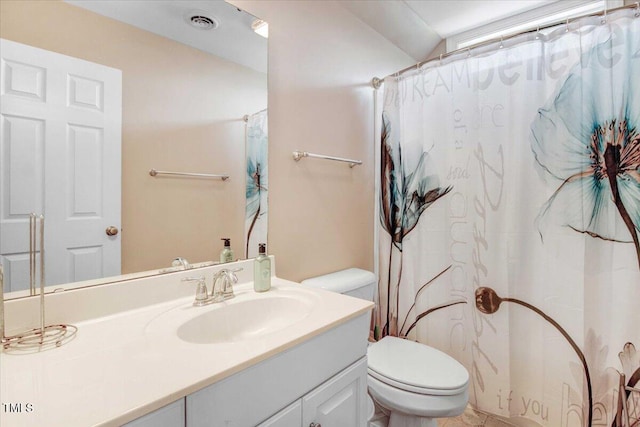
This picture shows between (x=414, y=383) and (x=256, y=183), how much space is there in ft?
3.43

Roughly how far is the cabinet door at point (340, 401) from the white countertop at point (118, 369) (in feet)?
0.59

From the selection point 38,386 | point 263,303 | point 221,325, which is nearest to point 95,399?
point 38,386

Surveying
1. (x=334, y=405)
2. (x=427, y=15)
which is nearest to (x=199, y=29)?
(x=334, y=405)

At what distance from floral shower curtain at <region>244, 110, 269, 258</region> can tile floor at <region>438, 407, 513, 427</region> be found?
4.42 feet

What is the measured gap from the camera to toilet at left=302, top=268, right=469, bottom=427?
116 cm

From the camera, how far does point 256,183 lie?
4.31ft

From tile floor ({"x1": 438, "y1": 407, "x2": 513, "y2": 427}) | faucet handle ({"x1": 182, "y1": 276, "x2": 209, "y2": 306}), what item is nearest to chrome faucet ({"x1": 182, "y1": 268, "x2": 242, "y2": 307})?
faucet handle ({"x1": 182, "y1": 276, "x2": 209, "y2": 306})

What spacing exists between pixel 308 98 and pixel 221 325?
1.15 meters

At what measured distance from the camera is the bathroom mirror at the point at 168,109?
854mm

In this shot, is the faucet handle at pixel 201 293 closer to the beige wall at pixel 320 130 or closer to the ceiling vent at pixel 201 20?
the beige wall at pixel 320 130

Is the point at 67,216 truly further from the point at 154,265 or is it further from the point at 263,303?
the point at 263,303

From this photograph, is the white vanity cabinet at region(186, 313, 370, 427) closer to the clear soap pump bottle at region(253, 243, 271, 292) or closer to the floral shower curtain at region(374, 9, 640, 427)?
the clear soap pump bottle at region(253, 243, 271, 292)

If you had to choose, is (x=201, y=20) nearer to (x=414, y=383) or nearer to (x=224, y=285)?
(x=224, y=285)

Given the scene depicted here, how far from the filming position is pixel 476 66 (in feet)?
5.06
